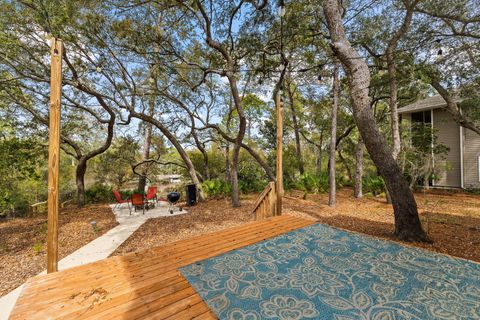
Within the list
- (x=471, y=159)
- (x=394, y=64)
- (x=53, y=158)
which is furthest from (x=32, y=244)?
(x=471, y=159)

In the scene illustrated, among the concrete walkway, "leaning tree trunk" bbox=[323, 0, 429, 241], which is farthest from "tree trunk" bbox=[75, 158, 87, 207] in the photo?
"leaning tree trunk" bbox=[323, 0, 429, 241]

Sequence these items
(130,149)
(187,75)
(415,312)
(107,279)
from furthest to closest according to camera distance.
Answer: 1. (130,149)
2. (187,75)
3. (107,279)
4. (415,312)

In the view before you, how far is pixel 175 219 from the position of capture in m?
6.02

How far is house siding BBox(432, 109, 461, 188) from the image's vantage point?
9852 millimetres

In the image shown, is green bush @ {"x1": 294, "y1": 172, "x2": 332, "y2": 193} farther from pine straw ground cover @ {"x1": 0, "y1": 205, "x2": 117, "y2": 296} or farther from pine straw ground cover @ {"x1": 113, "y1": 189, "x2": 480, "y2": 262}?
pine straw ground cover @ {"x1": 0, "y1": 205, "x2": 117, "y2": 296}

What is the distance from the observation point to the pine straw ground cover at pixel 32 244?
3.13 metres

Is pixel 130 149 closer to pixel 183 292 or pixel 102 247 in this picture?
pixel 102 247

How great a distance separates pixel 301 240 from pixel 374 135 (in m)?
2.52

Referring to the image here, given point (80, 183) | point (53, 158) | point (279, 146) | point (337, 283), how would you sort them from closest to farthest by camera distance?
point (337, 283) → point (53, 158) → point (279, 146) → point (80, 183)

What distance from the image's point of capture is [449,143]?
10148mm

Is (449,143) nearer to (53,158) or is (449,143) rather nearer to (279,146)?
(279,146)

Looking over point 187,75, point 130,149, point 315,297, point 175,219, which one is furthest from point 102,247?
Result: point 130,149

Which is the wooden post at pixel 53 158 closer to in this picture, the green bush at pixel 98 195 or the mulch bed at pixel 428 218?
the mulch bed at pixel 428 218

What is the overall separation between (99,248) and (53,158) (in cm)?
247
